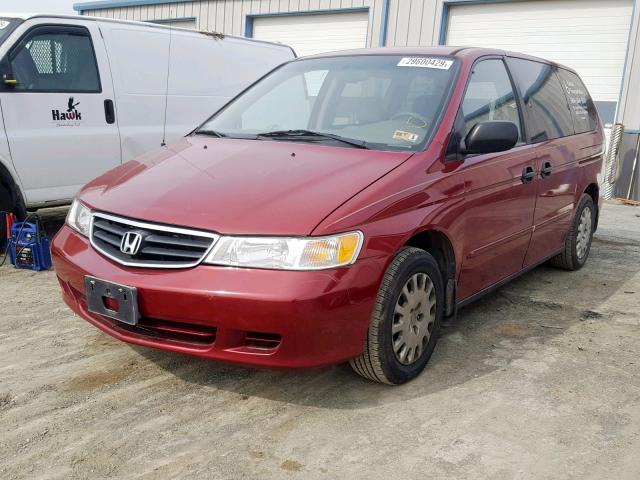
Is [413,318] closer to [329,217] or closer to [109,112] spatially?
[329,217]

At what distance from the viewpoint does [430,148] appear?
131 inches

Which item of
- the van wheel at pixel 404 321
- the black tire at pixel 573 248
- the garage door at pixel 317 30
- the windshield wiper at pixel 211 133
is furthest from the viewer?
the garage door at pixel 317 30

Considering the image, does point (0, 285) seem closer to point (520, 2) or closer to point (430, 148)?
point (430, 148)

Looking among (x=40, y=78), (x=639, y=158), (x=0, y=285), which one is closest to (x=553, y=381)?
(x=0, y=285)

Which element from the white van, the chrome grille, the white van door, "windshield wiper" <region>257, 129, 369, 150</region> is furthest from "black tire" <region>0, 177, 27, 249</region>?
the chrome grille

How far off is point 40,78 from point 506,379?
4.45 m

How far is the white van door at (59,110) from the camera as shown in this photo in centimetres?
538

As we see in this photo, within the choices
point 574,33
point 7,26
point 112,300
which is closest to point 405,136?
point 112,300

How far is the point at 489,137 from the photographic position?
3.41 meters

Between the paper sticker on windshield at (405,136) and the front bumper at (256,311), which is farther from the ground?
the paper sticker on windshield at (405,136)

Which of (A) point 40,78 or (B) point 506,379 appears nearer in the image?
(B) point 506,379

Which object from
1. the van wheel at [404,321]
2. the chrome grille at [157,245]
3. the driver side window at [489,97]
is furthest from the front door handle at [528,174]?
the chrome grille at [157,245]

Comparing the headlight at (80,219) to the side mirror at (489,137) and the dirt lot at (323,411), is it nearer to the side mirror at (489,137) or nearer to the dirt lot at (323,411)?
the dirt lot at (323,411)

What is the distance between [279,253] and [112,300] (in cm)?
81
